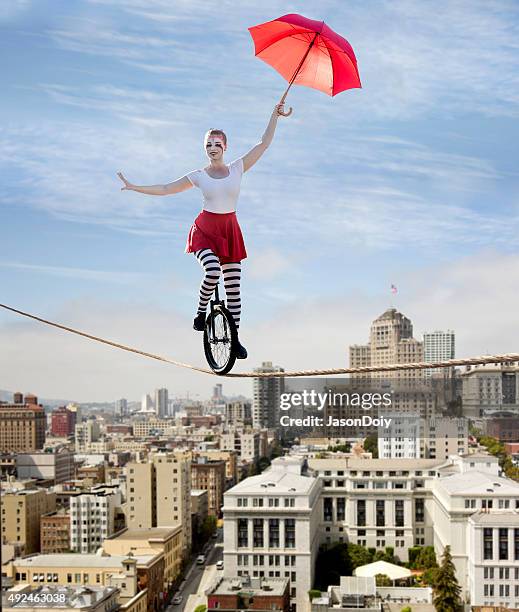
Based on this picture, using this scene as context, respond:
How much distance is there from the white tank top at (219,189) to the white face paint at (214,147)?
0.04m

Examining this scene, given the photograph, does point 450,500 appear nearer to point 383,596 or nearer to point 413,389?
point 383,596

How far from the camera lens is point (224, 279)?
1983mm

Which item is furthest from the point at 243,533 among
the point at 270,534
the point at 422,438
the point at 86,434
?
the point at 86,434

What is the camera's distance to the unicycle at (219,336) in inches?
77.2

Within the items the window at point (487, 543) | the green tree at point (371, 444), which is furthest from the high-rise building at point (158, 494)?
the window at point (487, 543)

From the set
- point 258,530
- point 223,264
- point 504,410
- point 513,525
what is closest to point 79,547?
point 258,530

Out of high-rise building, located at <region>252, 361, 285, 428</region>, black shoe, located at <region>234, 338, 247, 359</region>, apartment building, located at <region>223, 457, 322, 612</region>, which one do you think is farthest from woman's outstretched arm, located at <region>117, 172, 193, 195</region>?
high-rise building, located at <region>252, 361, 285, 428</region>

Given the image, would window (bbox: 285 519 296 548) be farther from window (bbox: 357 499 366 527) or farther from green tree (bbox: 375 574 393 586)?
window (bbox: 357 499 366 527)

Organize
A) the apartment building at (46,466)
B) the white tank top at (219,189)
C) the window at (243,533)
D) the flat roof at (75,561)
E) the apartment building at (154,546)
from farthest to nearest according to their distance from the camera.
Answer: the apartment building at (46,466) < the apartment building at (154,546) < the flat roof at (75,561) < the window at (243,533) < the white tank top at (219,189)

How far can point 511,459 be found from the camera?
740 inches

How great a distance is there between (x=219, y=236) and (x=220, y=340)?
0.73ft

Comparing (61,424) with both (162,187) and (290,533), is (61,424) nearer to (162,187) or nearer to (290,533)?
(290,533)

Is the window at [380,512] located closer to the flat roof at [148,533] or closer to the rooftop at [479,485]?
the rooftop at [479,485]

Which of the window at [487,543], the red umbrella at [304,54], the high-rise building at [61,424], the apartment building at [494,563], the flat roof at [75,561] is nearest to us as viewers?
the red umbrella at [304,54]
